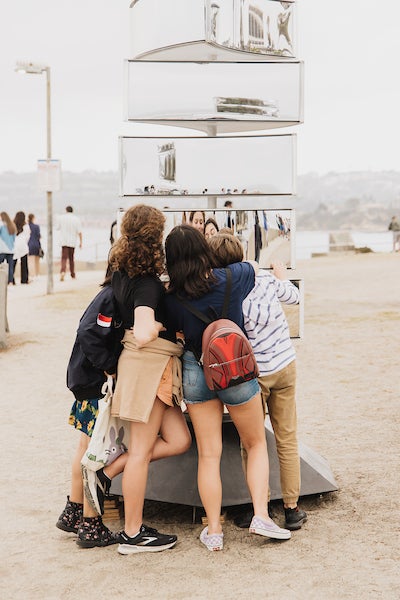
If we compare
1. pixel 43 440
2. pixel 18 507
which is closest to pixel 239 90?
pixel 18 507

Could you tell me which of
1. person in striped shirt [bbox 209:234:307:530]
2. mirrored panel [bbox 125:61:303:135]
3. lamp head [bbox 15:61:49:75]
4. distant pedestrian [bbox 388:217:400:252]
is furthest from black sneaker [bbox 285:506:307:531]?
distant pedestrian [bbox 388:217:400:252]

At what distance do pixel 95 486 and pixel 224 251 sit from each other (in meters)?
1.29

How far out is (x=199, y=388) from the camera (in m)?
4.10

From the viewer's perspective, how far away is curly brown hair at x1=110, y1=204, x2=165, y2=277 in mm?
3947

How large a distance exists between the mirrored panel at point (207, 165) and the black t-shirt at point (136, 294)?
3.18ft

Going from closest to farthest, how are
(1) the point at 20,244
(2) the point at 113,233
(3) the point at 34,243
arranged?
1. (2) the point at 113,233
2. (1) the point at 20,244
3. (3) the point at 34,243

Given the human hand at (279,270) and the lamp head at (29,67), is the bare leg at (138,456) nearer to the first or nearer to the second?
the human hand at (279,270)

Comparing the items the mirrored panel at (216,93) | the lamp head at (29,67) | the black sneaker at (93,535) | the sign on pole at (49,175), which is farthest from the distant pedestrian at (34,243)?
the black sneaker at (93,535)

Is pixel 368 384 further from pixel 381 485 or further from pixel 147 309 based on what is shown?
pixel 147 309

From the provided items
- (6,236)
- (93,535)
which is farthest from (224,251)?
(6,236)

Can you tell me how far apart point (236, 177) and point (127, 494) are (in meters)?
1.90

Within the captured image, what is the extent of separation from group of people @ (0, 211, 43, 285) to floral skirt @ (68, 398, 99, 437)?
15400mm

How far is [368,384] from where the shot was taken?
28.5 ft

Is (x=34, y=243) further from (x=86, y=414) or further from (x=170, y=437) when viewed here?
(x=170, y=437)
